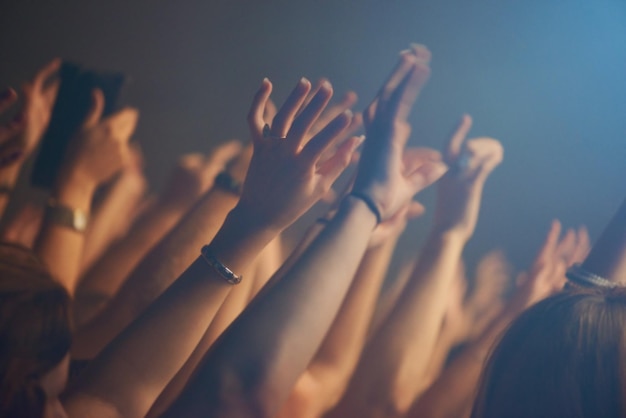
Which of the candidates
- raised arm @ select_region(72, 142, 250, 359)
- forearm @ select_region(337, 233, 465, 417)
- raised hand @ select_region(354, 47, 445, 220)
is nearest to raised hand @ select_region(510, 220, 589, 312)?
forearm @ select_region(337, 233, 465, 417)

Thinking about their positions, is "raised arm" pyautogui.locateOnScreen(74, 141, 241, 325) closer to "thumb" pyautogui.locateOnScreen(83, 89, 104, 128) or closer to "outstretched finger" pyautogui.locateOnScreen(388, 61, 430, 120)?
"thumb" pyautogui.locateOnScreen(83, 89, 104, 128)

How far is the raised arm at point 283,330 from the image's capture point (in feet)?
1.70

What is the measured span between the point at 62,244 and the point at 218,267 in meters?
0.36

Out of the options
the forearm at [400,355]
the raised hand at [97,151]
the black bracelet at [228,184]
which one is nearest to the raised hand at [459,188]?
the forearm at [400,355]

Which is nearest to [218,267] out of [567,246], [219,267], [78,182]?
[219,267]

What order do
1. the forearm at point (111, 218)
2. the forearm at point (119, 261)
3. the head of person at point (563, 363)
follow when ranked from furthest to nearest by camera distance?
1. the forearm at point (111, 218)
2. the forearm at point (119, 261)
3. the head of person at point (563, 363)

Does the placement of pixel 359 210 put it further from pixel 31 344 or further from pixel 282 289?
pixel 31 344

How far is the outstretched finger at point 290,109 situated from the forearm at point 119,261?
15.4 inches

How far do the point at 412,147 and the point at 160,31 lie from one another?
22.0 inches

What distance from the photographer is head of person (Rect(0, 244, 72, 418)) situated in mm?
511

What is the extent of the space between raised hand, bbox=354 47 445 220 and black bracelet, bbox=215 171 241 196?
219 mm

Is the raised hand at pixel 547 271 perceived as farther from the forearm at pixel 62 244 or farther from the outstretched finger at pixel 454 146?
the forearm at pixel 62 244

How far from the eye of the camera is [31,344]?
52 centimetres

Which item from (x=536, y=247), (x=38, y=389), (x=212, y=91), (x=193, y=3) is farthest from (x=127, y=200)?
(x=536, y=247)
